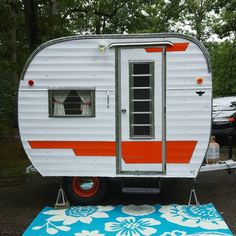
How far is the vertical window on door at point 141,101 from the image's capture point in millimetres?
6531

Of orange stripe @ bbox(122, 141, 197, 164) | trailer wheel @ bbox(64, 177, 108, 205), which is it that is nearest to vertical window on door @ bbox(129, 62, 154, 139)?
orange stripe @ bbox(122, 141, 197, 164)

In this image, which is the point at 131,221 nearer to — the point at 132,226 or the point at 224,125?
the point at 132,226

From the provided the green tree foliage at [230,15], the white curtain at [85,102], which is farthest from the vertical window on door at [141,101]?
the green tree foliage at [230,15]

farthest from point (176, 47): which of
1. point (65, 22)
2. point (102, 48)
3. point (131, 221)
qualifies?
point (65, 22)

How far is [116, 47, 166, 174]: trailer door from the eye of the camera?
256 inches

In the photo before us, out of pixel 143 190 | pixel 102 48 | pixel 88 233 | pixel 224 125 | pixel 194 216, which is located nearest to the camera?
pixel 88 233

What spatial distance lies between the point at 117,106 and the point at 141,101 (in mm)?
397

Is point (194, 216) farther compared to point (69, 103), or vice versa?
point (69, 103)

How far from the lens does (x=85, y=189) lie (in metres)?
6.98

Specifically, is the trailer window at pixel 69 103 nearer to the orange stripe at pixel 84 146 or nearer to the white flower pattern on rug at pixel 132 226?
the orange stripe at pixel 84 146

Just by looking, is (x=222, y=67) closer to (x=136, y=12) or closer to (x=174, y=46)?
(x=136, y=12)

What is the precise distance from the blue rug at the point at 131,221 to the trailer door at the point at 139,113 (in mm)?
682

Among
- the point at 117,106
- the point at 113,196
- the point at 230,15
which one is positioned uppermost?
the point at 230,15

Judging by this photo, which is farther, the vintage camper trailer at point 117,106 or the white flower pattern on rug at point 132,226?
the vintage camper trailer at point 117,106
